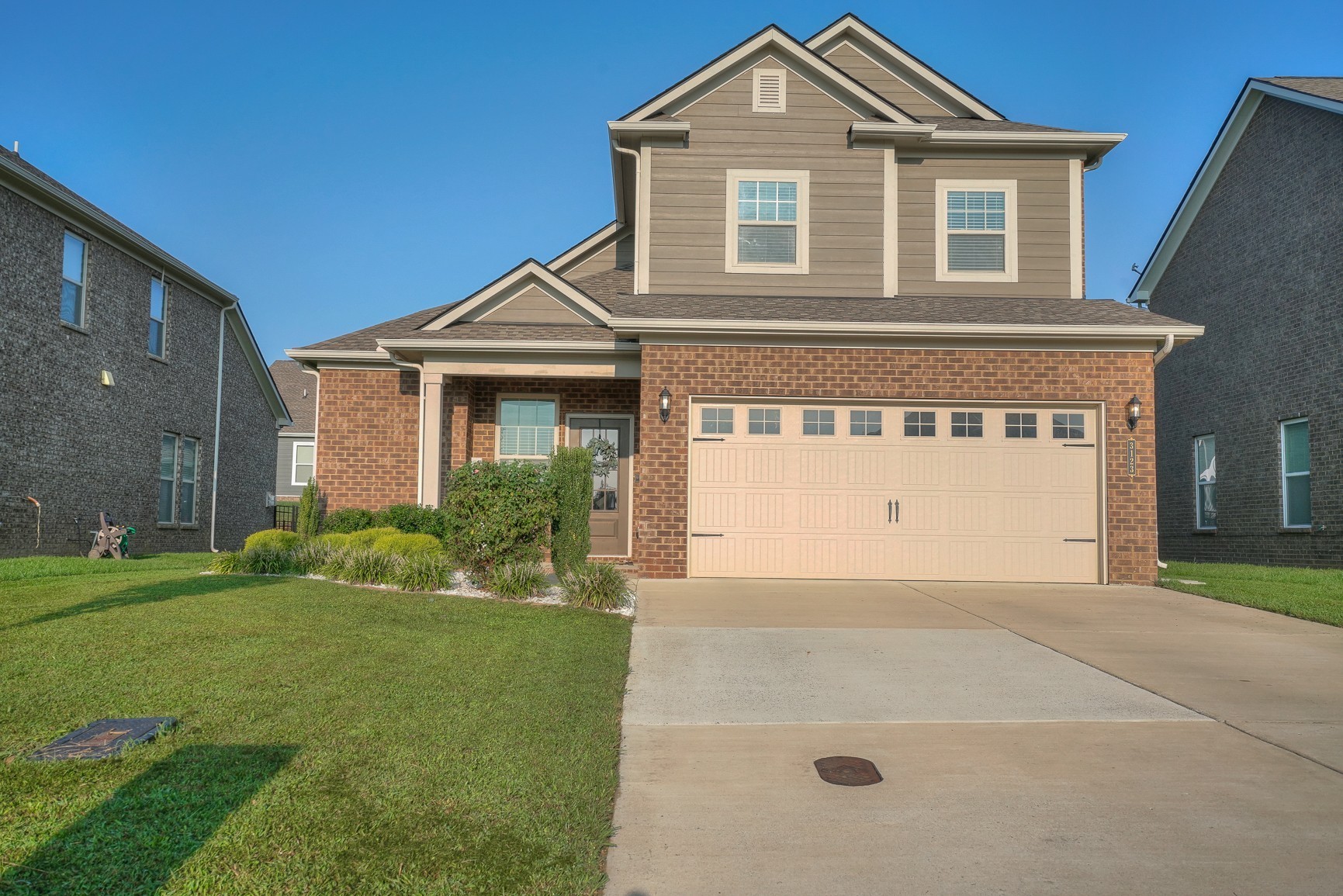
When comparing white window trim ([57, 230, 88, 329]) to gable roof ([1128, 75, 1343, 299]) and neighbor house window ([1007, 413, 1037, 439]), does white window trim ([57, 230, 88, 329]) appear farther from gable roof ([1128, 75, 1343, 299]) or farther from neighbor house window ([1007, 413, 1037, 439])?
gable roof ([1128, 75, 1343, 299])

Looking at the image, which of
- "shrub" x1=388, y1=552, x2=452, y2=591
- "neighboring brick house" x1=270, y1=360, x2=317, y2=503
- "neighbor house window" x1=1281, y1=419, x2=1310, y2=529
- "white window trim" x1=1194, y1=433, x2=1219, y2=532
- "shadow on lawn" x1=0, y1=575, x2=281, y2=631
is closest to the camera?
"shadow on lawn" x1=0, y1=575, x2=281, y2=631

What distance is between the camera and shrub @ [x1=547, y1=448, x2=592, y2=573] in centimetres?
1051

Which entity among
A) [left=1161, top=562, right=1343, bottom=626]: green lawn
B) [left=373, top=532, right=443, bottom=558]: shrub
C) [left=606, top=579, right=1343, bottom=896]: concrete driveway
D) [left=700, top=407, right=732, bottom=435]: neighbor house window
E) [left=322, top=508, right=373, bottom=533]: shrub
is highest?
[left=700, top=407, right=732, bottom=435]: neighbor house window

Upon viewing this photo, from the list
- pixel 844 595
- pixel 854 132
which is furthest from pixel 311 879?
pixel 854 132

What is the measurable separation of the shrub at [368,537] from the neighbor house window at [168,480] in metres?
8.45

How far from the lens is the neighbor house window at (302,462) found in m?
30.0

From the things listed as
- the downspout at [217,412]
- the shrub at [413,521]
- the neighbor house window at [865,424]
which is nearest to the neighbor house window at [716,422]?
Result: the neighbor house window at [865,424]

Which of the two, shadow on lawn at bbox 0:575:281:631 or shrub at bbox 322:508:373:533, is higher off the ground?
shrub at bbox 322:508:373:533

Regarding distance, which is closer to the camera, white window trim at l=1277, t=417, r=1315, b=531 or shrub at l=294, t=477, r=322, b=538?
shrub at l=294, t=477, r=322, b=538

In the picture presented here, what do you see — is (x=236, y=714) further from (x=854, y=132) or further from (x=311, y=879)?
(x=854, y=132)

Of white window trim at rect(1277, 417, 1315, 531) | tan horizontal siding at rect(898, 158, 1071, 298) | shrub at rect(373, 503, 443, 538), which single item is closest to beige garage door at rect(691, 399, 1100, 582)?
tan horizontal siding at rect(898, 158, 1071, 298)

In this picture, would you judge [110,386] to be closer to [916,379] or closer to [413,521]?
[413,521]

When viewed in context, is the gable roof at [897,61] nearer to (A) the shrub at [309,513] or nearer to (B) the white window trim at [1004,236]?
(B) the white window trim at [1004,236]

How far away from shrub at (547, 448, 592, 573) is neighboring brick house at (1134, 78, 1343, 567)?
12.0 m
